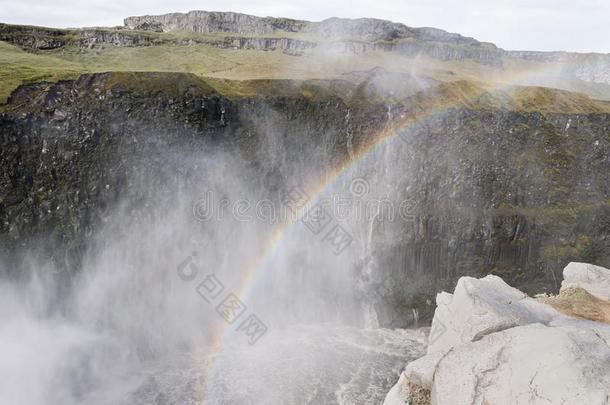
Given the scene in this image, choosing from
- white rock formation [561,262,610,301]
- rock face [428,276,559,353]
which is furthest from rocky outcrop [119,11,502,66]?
rock face [428,276,559,353]

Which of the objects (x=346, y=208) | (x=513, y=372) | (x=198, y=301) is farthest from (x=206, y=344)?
(x=513, y=372)

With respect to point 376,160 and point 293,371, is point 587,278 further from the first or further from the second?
point 293,371

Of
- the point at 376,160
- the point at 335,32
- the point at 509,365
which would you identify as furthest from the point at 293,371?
the point at 335,32

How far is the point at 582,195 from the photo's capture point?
137ft

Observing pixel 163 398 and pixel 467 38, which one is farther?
pixel 467 38

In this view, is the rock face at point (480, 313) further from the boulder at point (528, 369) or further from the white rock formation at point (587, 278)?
the white rock formation at point (587, 278)

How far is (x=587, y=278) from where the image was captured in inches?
1318

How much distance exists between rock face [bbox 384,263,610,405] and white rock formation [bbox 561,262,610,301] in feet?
33.2

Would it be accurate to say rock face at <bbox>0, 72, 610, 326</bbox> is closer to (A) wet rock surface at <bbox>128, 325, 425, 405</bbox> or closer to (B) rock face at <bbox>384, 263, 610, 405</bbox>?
(A) wet rock surface at <bbox>128, 325, 425, 405</bbox>

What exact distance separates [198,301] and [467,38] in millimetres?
94994

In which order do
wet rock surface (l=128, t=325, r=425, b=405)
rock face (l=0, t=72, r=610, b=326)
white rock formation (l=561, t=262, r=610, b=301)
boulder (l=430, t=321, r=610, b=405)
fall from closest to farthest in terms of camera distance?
boulder (l=430, t=321, r=610, b=405)
wet rock surface (l=128, t=325, r=425, b=405)
white rock formation (l=561, t=262, r=610, b=301)
rock face (l=0, t=72, r=610, b=326)

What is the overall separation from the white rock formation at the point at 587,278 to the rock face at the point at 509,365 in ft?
33.2

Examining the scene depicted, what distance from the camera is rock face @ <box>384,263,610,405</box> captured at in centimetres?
1558

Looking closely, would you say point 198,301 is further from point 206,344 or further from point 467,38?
point 467,38
